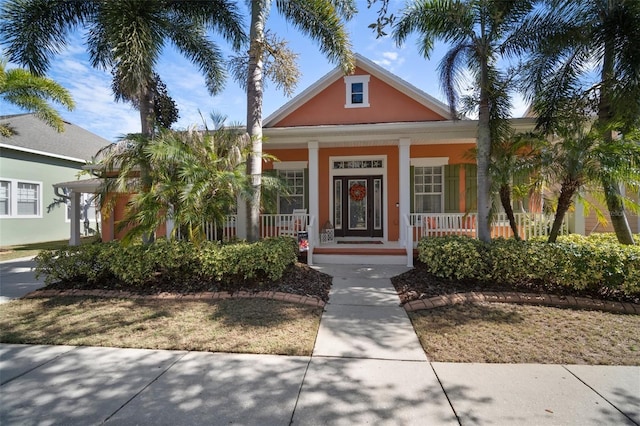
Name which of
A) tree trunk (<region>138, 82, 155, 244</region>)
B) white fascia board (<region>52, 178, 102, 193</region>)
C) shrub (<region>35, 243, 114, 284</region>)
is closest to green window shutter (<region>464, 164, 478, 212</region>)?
tree trunk (<region>138, 82, 155, 244</region>)

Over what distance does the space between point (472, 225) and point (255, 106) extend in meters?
6.73

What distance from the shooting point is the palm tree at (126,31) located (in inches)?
225

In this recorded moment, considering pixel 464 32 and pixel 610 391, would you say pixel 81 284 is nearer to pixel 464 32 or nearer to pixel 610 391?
pixel 610 391

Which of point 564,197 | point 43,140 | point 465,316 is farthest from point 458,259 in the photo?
point 43,140

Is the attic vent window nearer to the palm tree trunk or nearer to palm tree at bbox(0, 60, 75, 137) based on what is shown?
the palm tree trunk

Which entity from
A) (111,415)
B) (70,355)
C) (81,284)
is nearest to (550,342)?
(111,415)

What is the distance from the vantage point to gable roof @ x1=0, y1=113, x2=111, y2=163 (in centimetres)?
1497

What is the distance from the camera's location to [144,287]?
5.99 m

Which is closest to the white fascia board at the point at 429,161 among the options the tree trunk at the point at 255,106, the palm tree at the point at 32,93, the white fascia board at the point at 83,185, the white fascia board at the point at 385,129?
the white fascia board at the point at 385,129

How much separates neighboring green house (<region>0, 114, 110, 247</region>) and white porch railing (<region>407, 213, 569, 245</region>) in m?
16.5

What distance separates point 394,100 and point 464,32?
13.2ft

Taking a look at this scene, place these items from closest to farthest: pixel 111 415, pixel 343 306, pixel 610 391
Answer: pixel 111 415, pixel 610 391, pixel 343 306

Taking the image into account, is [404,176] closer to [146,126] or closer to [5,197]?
[146,126]

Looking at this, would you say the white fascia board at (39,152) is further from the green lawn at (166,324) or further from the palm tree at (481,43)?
the palm tree at (481,43)
